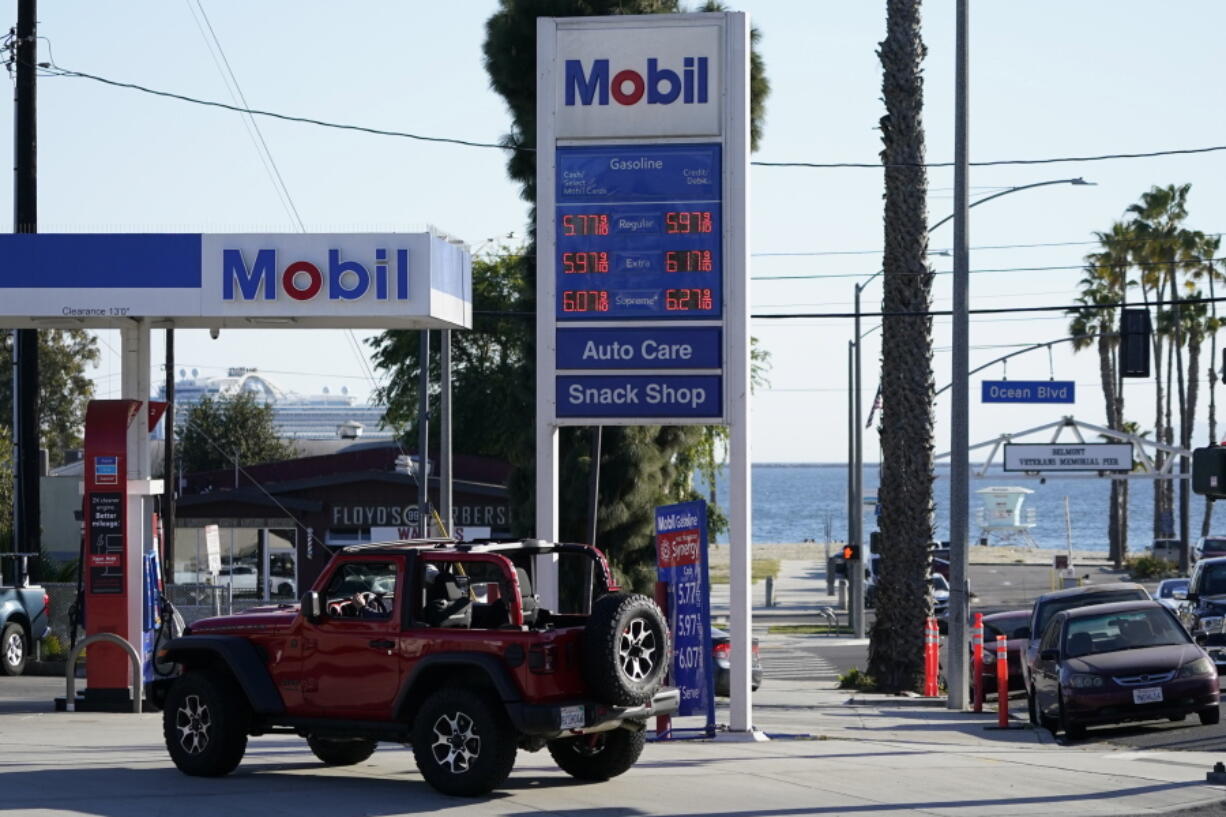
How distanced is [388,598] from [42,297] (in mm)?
8067

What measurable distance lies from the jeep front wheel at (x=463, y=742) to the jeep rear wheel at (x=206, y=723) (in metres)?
1.76

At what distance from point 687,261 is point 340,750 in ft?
19.9

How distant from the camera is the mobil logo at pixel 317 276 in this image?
19.1m

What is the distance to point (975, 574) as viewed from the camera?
7550 centimetres


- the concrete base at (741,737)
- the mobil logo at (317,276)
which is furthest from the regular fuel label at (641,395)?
the concrete base at (741,737)

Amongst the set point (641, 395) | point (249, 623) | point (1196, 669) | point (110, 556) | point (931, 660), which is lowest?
A: point (931, 660)

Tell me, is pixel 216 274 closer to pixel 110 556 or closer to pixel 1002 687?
pixel 110 556

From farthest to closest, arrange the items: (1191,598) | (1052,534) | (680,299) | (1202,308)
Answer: (1052,534) < (1202,308) < (1191,598) < (680,299)

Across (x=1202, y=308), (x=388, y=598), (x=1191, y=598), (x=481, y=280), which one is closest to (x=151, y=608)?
(x=388, y=598)

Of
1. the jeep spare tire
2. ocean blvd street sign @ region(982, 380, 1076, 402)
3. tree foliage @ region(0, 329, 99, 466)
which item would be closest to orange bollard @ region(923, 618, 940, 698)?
the jeep spare tire

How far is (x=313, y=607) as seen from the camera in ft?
42.2

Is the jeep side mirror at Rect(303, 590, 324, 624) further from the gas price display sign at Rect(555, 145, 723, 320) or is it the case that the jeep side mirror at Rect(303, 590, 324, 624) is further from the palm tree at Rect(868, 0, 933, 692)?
the palm tree at Rect(868, 0, 933, 692)

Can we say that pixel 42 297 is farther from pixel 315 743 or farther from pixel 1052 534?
pixel 1052 534

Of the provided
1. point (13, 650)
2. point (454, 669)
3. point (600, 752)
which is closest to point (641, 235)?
point (600, 752)
